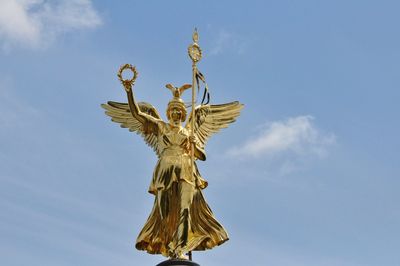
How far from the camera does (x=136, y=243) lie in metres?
21.0

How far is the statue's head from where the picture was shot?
21.6 m

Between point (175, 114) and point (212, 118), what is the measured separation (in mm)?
1358

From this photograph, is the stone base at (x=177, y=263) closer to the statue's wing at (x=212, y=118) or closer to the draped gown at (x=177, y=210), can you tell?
the draped gown at (x=177, y=210)

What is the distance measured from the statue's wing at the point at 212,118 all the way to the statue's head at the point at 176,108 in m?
0.27

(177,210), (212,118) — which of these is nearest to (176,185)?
(177,210)

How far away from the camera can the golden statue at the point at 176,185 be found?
20.8 metres

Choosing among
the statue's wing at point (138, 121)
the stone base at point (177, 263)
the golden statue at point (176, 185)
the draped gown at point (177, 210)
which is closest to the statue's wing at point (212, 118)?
the golden statue at point (176, 185)

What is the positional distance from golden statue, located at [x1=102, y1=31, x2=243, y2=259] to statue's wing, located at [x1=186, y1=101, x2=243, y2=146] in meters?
0.21

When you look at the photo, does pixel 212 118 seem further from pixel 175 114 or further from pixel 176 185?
pixel 176 185

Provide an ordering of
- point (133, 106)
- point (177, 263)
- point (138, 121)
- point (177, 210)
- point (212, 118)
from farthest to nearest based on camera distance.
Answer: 1. point (212, 118)
2. point (138, 121)
3. point (133, 106)
4. point (177, 210)
5. point (177, 263)

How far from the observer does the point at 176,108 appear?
2162 centimetres

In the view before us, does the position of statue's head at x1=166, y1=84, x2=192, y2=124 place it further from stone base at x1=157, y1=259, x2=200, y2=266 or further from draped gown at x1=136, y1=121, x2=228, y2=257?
stone base at x1=157, y1=259, x2=200, y2=266

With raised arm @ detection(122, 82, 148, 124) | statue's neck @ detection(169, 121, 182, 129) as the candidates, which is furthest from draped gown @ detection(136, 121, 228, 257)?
raised arm @ detection(122, 82, 148, 124)

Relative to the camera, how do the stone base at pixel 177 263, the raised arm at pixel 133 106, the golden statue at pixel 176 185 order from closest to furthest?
the stone base at pixel 177 263 → the golden statue at pixel 176 185 → the raised arm at pixel 133 106
